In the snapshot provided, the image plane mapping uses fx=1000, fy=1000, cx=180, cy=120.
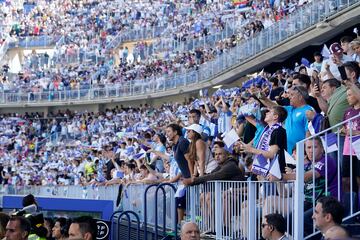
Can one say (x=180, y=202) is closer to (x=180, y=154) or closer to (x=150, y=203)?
(x=180, y=154)

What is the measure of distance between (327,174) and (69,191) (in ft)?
57.2

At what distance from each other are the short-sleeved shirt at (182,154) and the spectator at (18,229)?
321cm

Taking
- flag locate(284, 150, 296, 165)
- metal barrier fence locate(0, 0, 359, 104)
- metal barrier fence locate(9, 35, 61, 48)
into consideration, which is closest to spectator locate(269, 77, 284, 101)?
flag locate(284, 150, 296, 165)

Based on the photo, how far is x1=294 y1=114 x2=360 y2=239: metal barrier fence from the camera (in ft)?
31.7

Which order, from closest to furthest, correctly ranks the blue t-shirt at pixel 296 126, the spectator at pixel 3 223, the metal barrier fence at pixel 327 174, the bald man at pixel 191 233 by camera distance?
the bald man at pixel 191 233
the metal barrier fence at pixel 327 174
the blue t-shirt at pixel 296 126
the spectator at pixel 3 223

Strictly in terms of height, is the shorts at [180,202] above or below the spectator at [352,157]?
below

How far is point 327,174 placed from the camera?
32.2 feet

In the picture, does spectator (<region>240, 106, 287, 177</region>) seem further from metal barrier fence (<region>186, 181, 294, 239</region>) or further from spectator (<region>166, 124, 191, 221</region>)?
spectator (<region>166, 124, 191, 221</region>)

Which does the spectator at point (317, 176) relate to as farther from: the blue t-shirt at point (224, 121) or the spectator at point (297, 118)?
the blue t-shirt at point (224, 121)

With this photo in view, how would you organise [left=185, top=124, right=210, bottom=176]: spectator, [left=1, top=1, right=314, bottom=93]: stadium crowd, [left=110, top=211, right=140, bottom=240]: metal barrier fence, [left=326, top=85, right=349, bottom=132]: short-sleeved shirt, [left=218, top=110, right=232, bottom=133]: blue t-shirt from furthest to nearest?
[left=1, top=1, right=314, bottom=93]: stadium crowd, [left=218, top=110, right=232, bottom=133]: blue t-shirt, [left=110, top=211, right=140, bottom=240]: metal barrier fence, [left=185, top=124, right=210, bottom=176]: spectator, [left=326, top=85, right=349, bottom=132]: short-sleeved shirt

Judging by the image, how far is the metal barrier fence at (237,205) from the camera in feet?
34.3

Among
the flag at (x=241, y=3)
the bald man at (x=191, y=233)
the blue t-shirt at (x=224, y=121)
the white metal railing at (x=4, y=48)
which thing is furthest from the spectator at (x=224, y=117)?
the white metal railing at (x=4, y=48)

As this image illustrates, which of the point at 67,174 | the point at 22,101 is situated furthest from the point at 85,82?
the point at 67,174

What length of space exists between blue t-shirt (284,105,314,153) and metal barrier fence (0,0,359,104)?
11515mm
